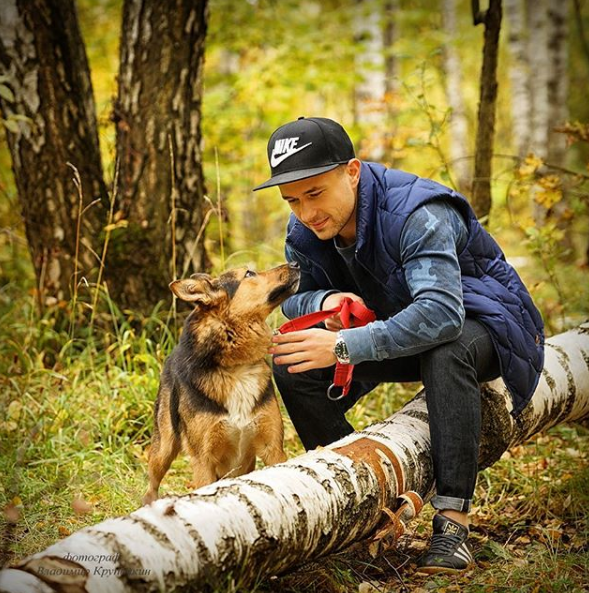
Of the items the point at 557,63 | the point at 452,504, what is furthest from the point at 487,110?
the point at 557,63

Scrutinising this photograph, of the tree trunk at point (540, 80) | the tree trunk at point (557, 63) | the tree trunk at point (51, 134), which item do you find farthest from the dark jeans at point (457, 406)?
the tree trunk at point (557, 63)

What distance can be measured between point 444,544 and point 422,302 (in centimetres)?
103

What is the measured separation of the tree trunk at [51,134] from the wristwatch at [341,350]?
2.65 meters

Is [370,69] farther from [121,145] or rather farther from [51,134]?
[51,134]

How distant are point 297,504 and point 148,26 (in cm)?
391

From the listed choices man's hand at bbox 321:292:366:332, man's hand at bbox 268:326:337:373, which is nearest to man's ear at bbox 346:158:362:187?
man's hand at bbox 321:292:366:332

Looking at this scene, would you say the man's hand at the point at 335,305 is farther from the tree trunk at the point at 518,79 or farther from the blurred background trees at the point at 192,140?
the tree trunk at the point at 518,79

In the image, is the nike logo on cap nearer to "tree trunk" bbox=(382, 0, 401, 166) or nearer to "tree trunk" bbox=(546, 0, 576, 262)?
"tree trunk" bbox=(382, 0, 401, 166)

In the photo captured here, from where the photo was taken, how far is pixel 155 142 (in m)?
5.05

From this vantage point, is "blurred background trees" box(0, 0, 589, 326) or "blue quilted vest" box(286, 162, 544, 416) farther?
"blurred background trees" box(0, 0, 589, 326)

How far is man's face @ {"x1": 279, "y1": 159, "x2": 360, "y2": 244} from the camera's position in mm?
3008

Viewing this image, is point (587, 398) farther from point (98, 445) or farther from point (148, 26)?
point (148, 26)

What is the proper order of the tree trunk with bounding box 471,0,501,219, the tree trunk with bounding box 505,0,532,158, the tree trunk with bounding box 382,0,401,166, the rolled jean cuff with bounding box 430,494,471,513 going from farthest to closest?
the tree trunk with bounding box 505,0,532,158 < the tree trunk with bounding box 382,0,401,166 < the tree trunk with bounding box 471,0,501,219 < the rolled jean cuff with bounding box 430,494,471,513

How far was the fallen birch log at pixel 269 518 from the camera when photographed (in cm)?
194
